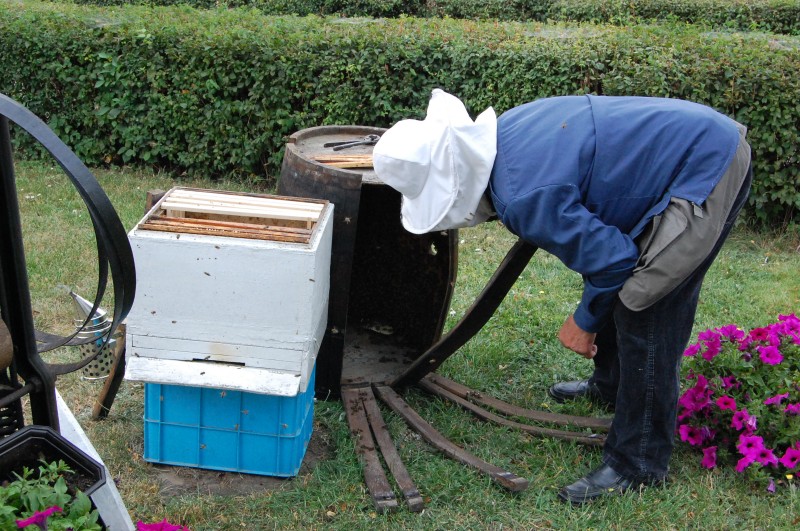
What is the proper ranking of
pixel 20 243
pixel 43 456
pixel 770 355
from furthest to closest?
pixel 770 355, pixel 20 243, pixel 43 456

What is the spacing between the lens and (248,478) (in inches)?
120

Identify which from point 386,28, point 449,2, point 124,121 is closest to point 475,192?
point 386,28

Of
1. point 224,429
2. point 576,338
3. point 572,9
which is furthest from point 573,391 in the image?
point 572,9

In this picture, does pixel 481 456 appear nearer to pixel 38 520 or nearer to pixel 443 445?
pixel 443 445

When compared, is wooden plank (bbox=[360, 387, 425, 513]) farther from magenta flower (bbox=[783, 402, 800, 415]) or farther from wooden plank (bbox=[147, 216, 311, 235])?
magenta flower (bbox=[783, 402, 800, 415])

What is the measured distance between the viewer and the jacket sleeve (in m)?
2.52

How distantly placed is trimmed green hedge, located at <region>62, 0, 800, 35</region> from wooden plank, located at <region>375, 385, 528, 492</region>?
300 inches

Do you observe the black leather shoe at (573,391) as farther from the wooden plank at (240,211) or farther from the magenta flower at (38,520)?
the magenta flower at (38,520)

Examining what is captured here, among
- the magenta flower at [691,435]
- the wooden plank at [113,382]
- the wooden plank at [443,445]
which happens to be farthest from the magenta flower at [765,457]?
the wooden plank at [113,382]

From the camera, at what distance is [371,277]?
4.10m

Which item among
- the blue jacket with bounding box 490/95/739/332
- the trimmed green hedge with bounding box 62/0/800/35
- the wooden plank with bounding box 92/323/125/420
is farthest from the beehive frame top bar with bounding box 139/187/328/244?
the trimmed green hedge with bounding box 62/0/800/35

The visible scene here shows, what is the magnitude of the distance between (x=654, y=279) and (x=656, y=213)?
0.71ft

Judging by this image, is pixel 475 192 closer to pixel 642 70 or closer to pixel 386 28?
pixel 642 70

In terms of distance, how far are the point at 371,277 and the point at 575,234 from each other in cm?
174
